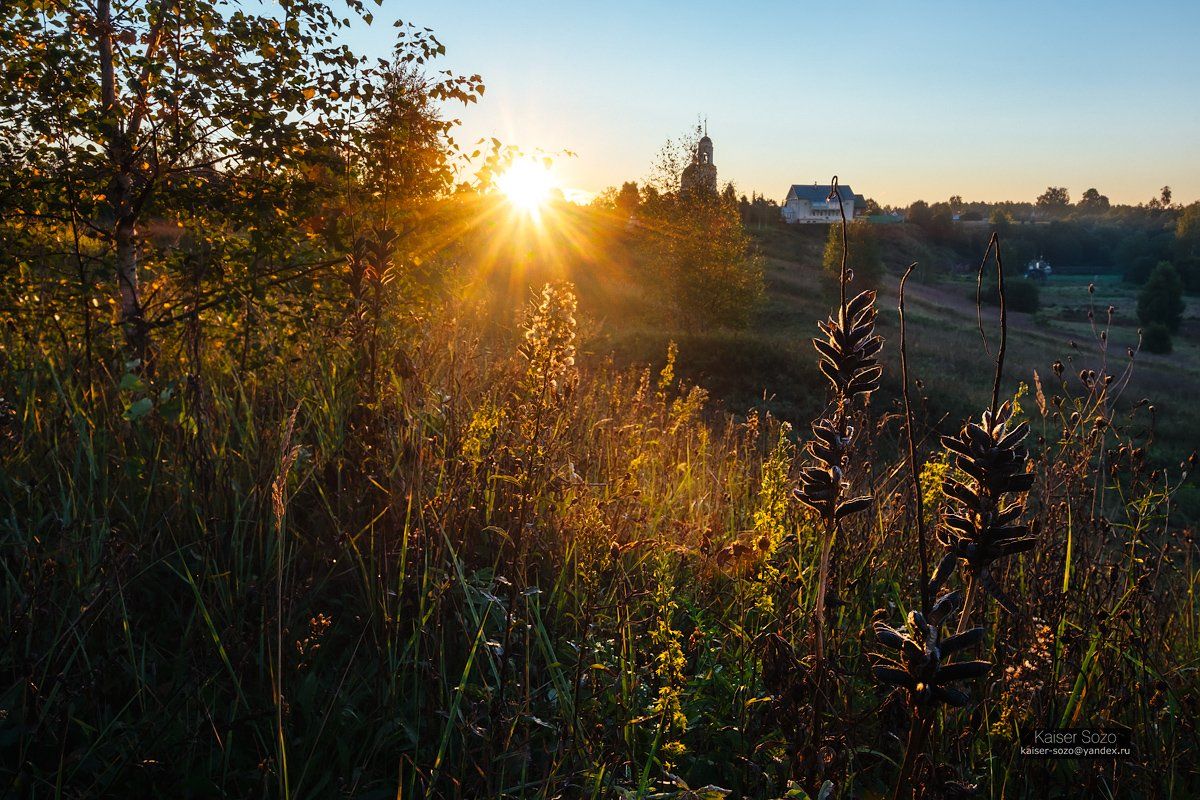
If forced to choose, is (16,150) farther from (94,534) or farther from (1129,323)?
(1129,323)

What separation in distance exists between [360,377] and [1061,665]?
11.6 feet

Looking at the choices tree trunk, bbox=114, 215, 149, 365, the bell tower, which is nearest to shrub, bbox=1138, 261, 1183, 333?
the bell tower

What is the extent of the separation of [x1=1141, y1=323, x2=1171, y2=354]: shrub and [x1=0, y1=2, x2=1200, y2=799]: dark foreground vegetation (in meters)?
70.2

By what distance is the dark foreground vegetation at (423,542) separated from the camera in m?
1.96

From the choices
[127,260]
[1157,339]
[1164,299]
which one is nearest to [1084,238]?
[1164,299]

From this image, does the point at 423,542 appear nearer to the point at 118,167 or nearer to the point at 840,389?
the point at 840,389

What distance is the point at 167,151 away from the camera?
535 centimetres

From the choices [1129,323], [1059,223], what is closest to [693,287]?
[1129,323]

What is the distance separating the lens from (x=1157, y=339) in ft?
197

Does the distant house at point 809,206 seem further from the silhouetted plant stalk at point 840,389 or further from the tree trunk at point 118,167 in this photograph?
the silhouetted plant stalk at point 840,389

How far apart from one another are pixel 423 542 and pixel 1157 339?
246ft

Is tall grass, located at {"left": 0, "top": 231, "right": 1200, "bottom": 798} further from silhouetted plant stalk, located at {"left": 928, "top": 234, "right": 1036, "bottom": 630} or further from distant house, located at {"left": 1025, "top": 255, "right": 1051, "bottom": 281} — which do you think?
distant house, located at {"left": 1025, "top": 255, "right": 1051, "bottom": 281}

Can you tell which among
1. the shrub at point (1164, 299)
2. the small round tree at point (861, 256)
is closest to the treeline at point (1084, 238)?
the shrub at point (1164, 299)

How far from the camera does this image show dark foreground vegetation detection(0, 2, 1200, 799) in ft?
6.44
